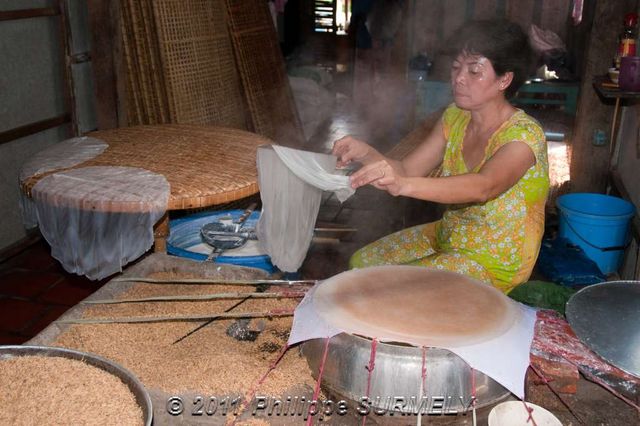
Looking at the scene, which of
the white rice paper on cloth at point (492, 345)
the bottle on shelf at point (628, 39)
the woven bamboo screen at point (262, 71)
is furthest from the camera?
the woven bamboo screen at point (262, 71)

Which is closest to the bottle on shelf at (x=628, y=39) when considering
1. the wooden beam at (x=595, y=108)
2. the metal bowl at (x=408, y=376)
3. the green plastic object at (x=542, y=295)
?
the wooden beam at (x=595, y=108)

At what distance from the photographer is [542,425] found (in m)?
1.70

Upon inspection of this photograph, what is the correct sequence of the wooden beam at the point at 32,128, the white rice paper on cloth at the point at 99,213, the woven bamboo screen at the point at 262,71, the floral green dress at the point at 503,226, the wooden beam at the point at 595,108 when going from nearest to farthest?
1. the white rice paper on cloth at the point at 99,213
2. the floral green dress at the point at 503,226
3. the wooden beam at the point at 32,128
4. the wooden beam at the point at 595,108
5. the woven bamboo screen at the point at 262,71

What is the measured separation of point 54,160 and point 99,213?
1.47 feet

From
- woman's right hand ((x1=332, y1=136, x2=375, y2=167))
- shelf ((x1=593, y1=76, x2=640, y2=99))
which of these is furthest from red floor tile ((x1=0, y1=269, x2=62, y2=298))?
shelf ((x1=593, y1=76, x2=640, y2=99))

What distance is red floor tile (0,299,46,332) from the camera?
389 cm

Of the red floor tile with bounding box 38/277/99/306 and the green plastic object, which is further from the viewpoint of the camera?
the red floor tile with bounding box 38/277/99/306

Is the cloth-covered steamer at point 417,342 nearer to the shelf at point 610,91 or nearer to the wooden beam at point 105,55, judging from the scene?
the shelf at point 610,91

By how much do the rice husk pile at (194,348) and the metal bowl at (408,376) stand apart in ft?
0.80

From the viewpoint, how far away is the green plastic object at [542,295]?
3.05 meters

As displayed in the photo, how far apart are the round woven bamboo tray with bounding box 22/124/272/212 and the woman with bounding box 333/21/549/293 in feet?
1.79

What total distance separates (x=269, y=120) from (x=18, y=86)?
7.25ft

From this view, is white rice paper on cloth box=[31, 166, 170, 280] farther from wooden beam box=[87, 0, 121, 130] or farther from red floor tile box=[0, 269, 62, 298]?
wooden beam box=[87, 0, 121, 130]

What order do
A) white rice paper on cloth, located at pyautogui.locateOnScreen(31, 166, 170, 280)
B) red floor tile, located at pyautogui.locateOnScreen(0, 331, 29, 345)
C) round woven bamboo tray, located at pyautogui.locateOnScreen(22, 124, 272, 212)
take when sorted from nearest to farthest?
white rice paper on cloth, located at pyautogui.locateOnScreen(31, 166, 170, 280) < round woven bamboo tray, located at pyautogui.locateOnScreen(22, 124, 272, 212) < red floor tile, located at pyautogui.locateOnScreen(0, 331, 29, 345)
